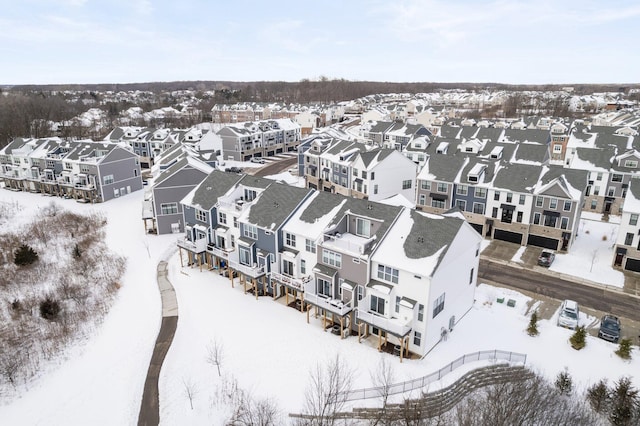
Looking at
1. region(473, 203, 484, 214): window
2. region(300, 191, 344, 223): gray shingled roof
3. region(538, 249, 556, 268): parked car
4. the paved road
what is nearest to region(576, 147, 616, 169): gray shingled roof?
region(473, 203, 484, 214): window

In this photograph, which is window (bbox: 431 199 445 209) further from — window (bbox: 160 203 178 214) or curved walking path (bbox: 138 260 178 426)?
curved walking path (bbox: 138 260 178 426)

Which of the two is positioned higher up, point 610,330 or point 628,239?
point 628,239

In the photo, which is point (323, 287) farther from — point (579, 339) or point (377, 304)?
point (579, 339)

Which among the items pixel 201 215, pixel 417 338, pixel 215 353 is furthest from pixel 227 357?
pixel 201 215

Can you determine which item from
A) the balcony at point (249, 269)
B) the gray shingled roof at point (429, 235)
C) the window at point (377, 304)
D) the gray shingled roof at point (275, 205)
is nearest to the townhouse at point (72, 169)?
the gray shingled roof at point (275, 205)

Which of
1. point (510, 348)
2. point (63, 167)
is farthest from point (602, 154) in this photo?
point (63, 167)

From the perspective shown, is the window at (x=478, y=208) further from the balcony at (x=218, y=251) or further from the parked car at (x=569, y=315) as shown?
the balcony at (x=218, y=251)
